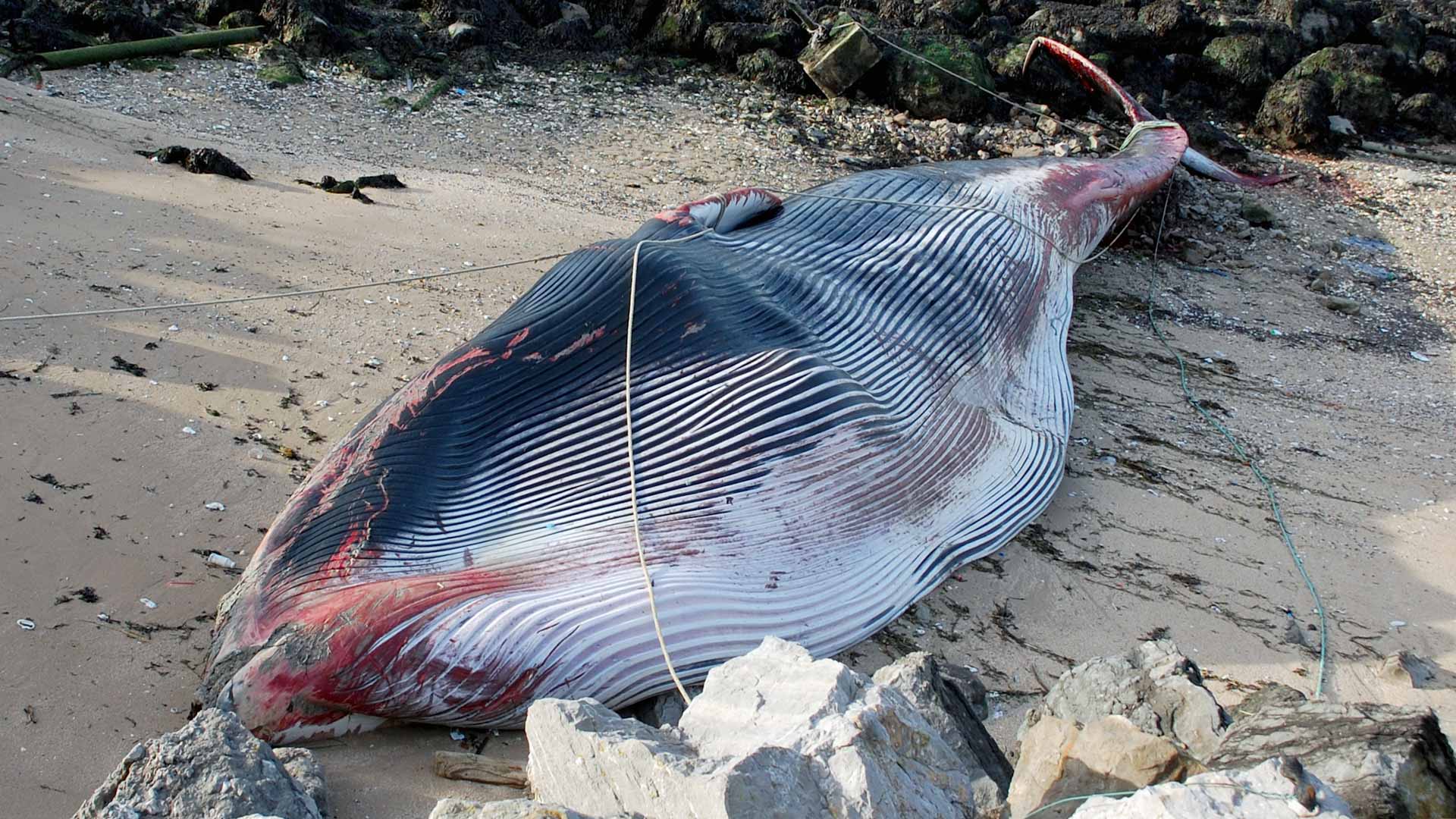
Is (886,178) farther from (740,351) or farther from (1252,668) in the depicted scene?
(1252,668)

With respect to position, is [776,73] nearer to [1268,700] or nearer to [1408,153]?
[1408,153]

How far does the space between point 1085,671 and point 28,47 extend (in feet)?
34.1

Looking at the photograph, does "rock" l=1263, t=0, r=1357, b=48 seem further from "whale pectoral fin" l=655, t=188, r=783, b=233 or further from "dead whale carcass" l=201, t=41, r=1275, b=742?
"dead whale carcass" l=201, t=41, r=1275, b=742

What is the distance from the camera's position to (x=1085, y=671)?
402 cm

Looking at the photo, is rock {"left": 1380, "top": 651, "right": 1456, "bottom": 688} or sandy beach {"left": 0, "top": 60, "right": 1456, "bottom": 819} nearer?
sandy beach {"left": 0, "top": 60, "right": 1456, "bottom": 819}

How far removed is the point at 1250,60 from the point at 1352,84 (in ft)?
4.04

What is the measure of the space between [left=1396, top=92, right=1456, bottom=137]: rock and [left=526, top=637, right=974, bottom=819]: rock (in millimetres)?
13840

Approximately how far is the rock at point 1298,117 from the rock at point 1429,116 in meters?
1.69

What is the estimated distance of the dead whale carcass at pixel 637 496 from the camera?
12.5 ft

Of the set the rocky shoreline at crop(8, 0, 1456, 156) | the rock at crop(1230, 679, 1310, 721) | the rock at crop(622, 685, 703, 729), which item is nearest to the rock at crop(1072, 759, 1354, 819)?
the rock at crop(1230, 679, 1310, 721)

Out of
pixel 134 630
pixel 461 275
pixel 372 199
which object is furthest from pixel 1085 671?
pixel 372 199

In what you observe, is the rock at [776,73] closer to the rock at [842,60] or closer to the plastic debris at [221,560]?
the rock at [842,60]

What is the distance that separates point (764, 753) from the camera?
9.21ft

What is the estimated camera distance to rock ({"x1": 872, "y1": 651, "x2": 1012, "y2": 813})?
142 inches
